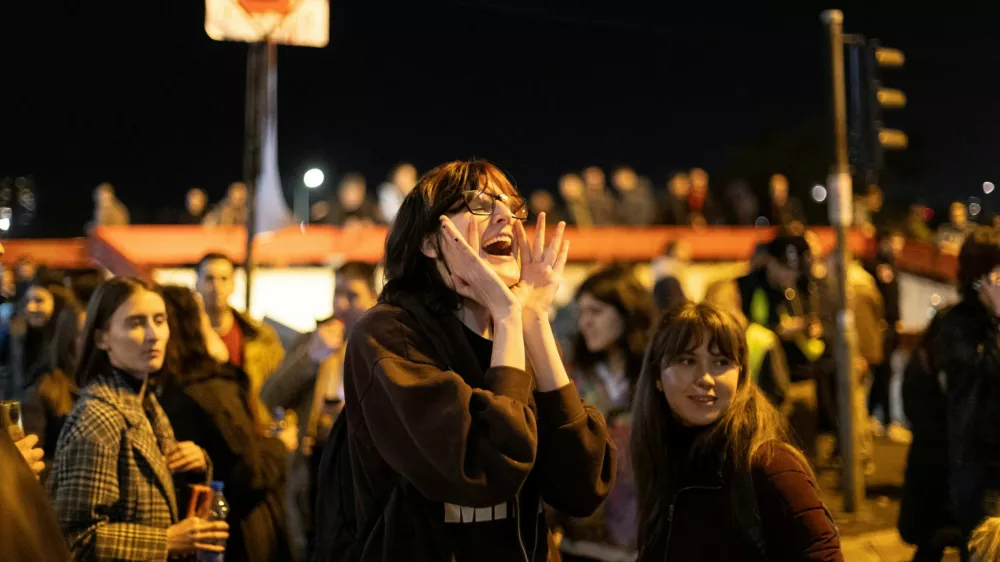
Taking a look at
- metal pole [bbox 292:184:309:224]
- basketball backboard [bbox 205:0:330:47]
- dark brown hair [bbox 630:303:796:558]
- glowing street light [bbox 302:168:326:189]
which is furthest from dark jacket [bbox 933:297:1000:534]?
metal pole [bbox 292:184:309:224]

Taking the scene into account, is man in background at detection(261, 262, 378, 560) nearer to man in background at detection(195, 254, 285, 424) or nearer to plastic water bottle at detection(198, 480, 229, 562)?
man in background at detection(195, 254, 285, 424)

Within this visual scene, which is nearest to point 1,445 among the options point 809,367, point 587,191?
point 809,367

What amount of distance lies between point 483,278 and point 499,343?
15 cm

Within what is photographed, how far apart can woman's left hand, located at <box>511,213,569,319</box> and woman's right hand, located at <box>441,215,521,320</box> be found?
0.09m

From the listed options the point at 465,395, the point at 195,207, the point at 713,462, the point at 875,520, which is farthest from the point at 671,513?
the point at 195,207

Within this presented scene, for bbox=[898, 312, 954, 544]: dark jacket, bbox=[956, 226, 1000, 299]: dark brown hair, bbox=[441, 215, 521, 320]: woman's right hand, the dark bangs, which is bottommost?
bbox=[898, 312, 954, 544]: dark jacket

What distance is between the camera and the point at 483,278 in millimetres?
2180

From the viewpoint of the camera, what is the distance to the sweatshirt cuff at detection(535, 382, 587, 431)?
223 centimetres

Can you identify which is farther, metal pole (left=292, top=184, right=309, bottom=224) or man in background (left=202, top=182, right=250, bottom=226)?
metal pole (left=292, top=184, right=309, bottom=224)

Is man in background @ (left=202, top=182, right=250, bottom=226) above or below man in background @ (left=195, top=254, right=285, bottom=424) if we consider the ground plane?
above

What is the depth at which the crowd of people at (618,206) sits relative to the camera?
1429 cm

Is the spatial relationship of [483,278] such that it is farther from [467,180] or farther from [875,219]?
[875,219]

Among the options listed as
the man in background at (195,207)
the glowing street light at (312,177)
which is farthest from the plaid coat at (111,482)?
the glowing street light at (312,177)

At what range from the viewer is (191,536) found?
3318mm
